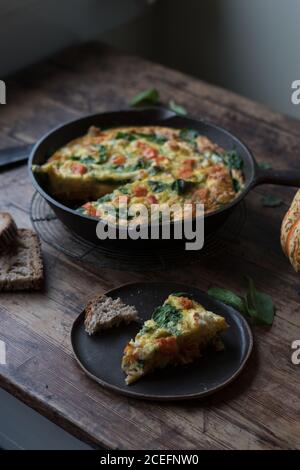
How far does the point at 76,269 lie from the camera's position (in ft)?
8.48

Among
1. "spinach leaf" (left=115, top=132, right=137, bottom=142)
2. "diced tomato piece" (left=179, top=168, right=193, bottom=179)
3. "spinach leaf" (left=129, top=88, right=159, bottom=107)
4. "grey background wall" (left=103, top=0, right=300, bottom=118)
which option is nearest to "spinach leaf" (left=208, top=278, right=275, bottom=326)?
"diced tomato piece" (left=179, top=168, right=193, bottom=179)

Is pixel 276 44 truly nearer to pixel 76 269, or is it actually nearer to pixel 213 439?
pixel 76 269

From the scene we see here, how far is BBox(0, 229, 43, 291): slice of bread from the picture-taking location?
96.8 inches

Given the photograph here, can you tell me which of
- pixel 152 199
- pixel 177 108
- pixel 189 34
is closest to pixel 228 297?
pixel 152 199

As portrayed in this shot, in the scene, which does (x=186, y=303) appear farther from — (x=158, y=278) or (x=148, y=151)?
(x=148, y=151)

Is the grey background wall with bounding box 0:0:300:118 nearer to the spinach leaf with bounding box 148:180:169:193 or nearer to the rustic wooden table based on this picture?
the rustic wooden table

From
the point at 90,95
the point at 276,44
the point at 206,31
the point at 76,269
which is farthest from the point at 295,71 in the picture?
the point at 76,269

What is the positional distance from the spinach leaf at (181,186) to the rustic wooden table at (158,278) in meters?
0.27

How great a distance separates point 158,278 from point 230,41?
249 centimetres

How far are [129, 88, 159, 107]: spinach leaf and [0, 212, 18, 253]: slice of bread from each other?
1118 mm

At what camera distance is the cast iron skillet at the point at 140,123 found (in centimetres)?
249

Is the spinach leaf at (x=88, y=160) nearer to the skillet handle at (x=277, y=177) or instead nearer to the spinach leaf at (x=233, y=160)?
the spinach leaf at (x=233, y=160)

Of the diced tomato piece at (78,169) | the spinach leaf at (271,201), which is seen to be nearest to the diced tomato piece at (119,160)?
the diced tomato piece at (78,169)
